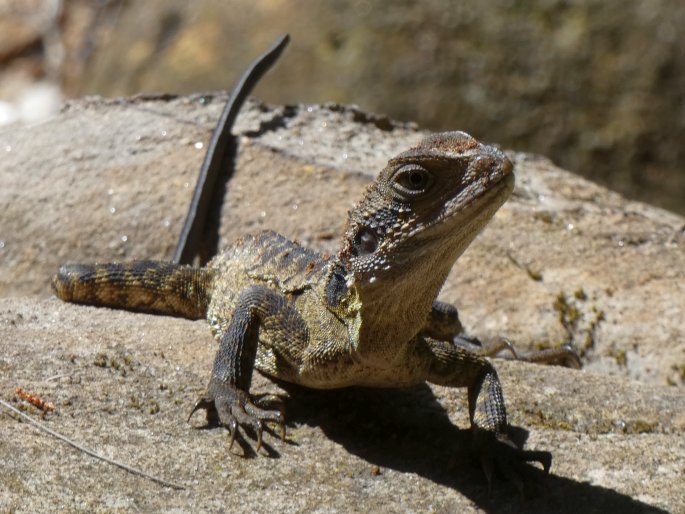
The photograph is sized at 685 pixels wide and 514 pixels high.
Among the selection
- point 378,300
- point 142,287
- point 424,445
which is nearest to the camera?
point 378,300

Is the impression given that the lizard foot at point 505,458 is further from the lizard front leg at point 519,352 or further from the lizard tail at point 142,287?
the lizard tail at point 142,287

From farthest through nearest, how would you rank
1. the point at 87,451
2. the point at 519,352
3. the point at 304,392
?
the point at 519,352
the point at 304,392
the point at 87,451

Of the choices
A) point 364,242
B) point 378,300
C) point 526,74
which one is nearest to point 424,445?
point 378,300

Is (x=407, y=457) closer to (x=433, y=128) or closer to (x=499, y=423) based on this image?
(x=499, y=423)

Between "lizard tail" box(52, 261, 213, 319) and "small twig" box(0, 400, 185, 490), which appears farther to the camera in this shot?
"lizard tail" box(52, 261, 213, 319)

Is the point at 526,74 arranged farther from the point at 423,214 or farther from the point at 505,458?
the point at 423,214

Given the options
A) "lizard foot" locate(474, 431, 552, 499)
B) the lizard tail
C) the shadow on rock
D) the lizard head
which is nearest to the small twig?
the shadow on rock

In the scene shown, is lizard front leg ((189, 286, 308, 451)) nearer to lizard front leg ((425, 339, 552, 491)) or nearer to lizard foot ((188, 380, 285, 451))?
lizard foot ((188, 380, 285, 451))
